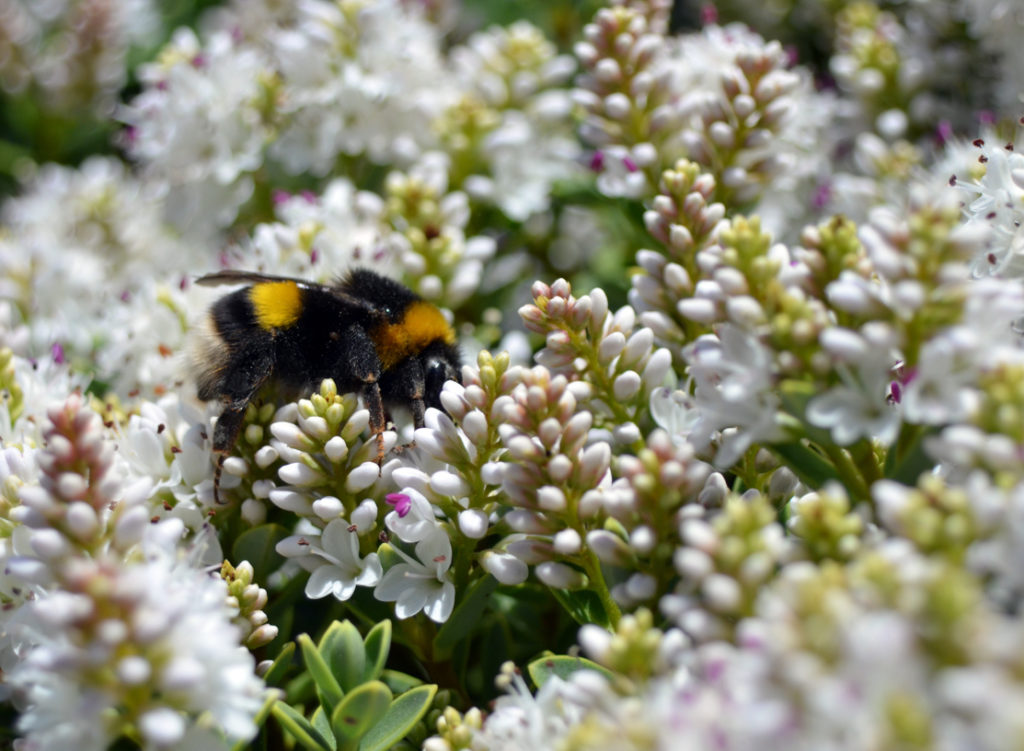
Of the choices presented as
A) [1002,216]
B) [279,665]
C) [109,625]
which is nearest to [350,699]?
[279,665]

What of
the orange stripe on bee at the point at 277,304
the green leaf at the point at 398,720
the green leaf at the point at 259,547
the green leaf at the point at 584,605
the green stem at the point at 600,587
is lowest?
the green leaf at the point at 259,547

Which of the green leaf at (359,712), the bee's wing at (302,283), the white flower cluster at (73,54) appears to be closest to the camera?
the green leaf at (359,712)

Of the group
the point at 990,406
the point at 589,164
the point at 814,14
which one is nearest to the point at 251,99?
the point at 589,164

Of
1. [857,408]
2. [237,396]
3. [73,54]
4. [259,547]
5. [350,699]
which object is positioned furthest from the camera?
[73,54]

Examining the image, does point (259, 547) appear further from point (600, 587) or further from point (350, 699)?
point (600, 587)

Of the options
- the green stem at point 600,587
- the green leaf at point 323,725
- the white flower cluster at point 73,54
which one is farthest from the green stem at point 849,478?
the white flower cluster at point 73,54

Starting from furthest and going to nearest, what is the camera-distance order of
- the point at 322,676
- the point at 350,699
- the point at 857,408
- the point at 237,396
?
the point at 237,396
the point at 322,676
the point at 350,699
the point at 857,408

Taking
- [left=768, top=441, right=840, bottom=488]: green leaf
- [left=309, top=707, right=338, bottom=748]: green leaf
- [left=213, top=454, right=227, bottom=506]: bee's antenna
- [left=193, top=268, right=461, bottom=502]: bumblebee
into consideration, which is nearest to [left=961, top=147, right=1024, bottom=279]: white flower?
[left=768, top=441, right=840, bottom=488]: green leaf

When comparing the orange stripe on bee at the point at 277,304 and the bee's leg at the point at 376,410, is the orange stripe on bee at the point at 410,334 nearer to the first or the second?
the bee's leg at the point at 376,410
